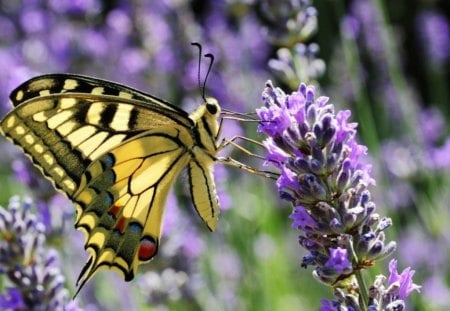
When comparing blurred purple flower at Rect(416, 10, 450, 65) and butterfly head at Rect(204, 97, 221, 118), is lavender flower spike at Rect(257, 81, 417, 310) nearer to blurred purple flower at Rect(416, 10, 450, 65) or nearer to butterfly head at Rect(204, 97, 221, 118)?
butterfly head at Rect(204, 97, 221, 118)

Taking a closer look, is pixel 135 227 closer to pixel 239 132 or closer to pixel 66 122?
pixel 66 122

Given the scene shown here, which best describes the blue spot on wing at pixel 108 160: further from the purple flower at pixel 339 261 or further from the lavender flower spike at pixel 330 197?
the purple flower at pixel 339 261

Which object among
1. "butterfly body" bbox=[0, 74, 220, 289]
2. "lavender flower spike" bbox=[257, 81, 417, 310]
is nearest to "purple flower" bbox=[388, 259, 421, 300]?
"lavender flower spike" bbox=[257, 81, 417, 310]

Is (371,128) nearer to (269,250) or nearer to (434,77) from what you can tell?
(269,250)

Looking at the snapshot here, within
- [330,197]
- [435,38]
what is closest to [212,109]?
[330,197]

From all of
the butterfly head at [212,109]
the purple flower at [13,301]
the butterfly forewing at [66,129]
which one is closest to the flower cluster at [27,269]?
the purple flower at [13,301]

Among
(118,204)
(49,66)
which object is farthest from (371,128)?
(49,66)
